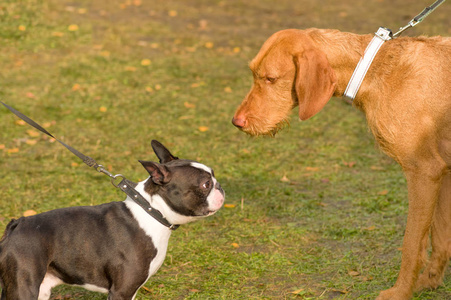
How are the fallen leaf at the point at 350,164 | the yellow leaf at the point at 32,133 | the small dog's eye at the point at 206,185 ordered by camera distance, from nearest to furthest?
the small dog's eye at the point at 206,185 < the fallen leaf at the point at 350,164 < the yellow leaf at the point at 32,133

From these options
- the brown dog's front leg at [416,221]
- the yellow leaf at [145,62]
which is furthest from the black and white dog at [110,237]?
the yellow leaf at [145,62]

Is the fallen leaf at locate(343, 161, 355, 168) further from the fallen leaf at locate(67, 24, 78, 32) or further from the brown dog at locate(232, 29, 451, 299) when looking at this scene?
the fallen leaf at locate(67, 24, 78, 32)

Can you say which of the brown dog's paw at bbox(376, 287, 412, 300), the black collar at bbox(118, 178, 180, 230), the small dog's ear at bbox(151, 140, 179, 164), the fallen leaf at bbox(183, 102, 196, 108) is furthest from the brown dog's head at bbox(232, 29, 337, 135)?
the fallen leaf at bbox(183, 102, 196, 108)

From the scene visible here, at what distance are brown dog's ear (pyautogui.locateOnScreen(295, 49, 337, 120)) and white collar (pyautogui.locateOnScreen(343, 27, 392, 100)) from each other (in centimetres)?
17

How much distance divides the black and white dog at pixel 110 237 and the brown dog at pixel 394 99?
1.00 m

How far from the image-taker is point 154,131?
9.35 m

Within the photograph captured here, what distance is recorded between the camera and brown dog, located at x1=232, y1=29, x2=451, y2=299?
4730 mm

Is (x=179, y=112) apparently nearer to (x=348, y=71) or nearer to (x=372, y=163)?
(x=372, y=163)

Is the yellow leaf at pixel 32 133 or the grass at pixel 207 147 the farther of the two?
the yellow leaf at pixel 32 133

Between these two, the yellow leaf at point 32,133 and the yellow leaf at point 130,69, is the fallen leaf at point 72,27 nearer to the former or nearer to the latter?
the yellow leaf at point 130,69

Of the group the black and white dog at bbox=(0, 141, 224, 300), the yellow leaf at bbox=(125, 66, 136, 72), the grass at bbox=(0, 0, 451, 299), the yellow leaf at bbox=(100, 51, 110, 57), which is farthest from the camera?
the yellow leaf at bbox=(100, 51, 110, 57)

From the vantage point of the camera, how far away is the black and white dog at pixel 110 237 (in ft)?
13.9

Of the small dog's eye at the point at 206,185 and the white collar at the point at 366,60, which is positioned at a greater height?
the white collar at the point at 366,60

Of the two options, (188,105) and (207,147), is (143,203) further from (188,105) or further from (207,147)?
(188,105)
